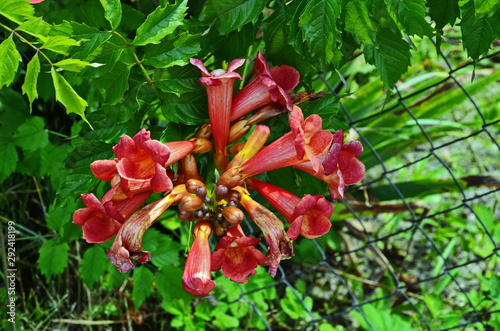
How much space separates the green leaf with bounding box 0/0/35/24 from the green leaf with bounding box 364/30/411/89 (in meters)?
0.74

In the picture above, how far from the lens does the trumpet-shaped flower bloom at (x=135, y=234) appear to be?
96 centimetres

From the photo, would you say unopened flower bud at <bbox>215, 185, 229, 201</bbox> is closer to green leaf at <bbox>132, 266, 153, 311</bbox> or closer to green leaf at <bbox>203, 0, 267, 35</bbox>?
green leaf at <bbox>203, 0, 267, 35</bbox>

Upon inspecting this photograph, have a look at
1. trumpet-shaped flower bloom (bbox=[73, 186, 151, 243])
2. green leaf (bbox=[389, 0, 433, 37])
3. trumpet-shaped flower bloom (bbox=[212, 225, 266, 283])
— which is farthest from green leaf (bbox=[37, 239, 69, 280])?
green leaf (bbox=[389, 0, 433, 37])

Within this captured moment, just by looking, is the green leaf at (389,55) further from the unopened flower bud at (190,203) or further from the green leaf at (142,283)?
the green leaf at (142,283)

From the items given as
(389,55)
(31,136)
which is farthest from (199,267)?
(31,136)

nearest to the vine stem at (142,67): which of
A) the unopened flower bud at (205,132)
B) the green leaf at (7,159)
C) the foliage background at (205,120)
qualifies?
the foliage background at (205,120)

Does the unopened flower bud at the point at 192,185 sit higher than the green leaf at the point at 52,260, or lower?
higher

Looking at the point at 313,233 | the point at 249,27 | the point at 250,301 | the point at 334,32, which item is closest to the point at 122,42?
the point at 249,27

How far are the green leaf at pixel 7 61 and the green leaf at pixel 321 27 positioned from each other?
0.58m

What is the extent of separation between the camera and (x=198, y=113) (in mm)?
1152

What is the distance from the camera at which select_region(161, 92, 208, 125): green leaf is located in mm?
1140

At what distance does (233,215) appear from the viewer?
1.00 metres

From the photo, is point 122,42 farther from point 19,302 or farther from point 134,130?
point 19,302

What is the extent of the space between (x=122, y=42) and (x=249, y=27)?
Answer: 309 millimetres
